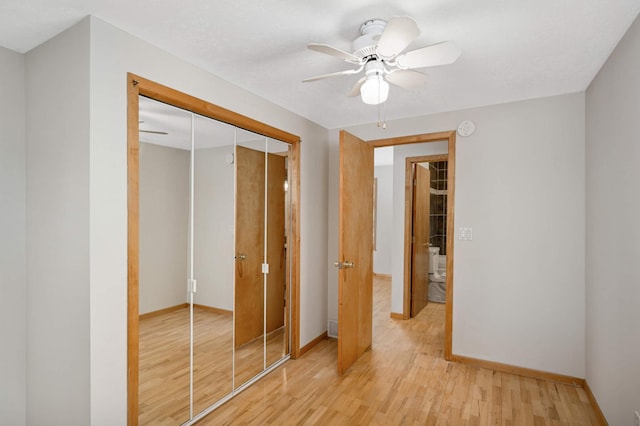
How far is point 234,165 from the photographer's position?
2.60 m

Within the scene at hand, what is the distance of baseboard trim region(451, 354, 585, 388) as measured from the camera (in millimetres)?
2744

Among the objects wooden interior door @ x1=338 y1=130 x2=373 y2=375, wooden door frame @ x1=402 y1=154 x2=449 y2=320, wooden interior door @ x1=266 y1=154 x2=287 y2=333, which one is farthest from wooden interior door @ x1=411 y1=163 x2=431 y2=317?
wooden interior door @ x1=266 y1=154 x2=287 y2=333

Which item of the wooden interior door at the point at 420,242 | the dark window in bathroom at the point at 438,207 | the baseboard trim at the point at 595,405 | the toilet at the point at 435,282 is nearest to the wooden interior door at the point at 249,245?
the wooden interior door at the point at 420,242

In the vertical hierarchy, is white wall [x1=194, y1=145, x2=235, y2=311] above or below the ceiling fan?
below

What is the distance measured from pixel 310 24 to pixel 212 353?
2.27 m

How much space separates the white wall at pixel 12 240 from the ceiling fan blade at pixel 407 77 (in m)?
2.30

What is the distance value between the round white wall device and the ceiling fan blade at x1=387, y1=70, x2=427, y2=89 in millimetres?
1326

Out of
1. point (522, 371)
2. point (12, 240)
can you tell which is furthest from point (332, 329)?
point (12, 240)

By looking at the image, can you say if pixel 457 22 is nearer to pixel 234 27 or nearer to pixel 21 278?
pixel 234 27

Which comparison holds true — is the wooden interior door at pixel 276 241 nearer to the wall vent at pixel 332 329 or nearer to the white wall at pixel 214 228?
the white wall at pixel 214 228

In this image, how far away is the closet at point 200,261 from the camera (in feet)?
6.75

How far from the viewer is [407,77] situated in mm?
1982

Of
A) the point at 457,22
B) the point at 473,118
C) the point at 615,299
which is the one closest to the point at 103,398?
the point at 457,22

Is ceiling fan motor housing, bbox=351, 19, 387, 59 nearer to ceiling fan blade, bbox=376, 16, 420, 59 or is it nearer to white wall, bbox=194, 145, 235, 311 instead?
ceiling fan blade, bbox=376, 16, 420, 59
